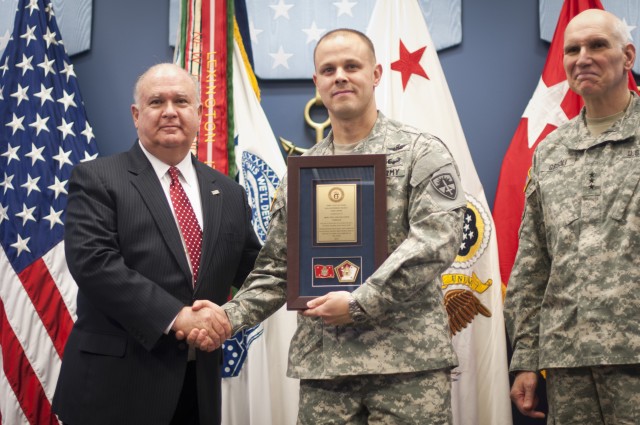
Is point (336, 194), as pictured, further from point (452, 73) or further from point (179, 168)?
point (452, 73)

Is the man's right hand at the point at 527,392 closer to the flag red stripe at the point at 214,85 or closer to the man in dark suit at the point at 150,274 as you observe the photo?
the man in dark suit at the point at 150,274

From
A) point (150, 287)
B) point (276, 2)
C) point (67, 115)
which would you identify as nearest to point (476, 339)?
point (150, 287)

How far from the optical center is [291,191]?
2066mm

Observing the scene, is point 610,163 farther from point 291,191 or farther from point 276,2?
point 276,2

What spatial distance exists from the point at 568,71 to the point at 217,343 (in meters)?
1.42

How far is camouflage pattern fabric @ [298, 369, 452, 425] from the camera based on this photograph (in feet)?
6.22

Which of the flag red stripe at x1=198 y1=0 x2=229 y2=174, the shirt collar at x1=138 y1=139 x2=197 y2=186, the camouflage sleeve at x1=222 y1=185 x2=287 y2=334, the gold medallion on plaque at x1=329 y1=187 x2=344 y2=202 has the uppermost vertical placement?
the flag red stripe at x1=198 y1=0 x2=229 y2=174

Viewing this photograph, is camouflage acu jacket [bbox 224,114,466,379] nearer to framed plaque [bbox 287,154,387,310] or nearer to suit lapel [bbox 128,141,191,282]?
framed plaque [bbox 287,154,387,310]

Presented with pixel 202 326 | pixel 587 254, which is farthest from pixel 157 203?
pixel 587 254

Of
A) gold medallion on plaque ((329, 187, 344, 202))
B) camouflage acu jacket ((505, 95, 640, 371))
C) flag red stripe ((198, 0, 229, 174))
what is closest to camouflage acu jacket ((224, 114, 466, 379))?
gold medallion on plaque ((329, 187, 344, 202))

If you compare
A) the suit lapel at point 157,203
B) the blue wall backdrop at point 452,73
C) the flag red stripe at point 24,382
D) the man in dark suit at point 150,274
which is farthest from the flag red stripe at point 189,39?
the flag red stripe at point 24,382

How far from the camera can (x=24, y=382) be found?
3.33m

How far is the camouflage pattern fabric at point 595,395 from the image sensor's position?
200 centimetres

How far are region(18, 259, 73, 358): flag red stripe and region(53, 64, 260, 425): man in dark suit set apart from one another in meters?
1.11
